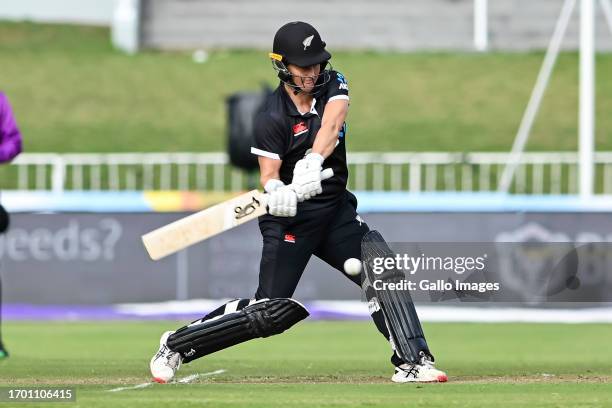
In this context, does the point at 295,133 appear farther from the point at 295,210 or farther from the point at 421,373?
the point at 421,373

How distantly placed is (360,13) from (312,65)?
91.7ft

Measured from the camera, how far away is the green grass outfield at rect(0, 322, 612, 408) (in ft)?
28.4

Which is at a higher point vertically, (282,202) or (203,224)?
(282,202)

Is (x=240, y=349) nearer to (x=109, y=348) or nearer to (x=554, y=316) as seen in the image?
(x=109, y=348)

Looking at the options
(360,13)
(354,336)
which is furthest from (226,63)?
(354,336)

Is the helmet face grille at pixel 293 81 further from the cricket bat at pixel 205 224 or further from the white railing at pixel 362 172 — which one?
the white railing at pixel 362 172

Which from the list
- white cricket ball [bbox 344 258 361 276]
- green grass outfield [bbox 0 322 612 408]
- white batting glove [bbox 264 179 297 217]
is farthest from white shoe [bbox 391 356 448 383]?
white batting glove [bbox 264 179 297 217]

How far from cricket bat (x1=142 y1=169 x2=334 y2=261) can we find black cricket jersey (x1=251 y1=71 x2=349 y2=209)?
311 millimetres

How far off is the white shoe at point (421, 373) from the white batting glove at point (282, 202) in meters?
1.29

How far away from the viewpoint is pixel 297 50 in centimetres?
935

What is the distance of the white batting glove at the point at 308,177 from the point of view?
9117mm

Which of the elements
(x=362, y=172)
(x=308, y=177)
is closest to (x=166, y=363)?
(x=308, y=177)

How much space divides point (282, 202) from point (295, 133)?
535 millimetres

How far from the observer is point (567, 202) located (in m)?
18.0
